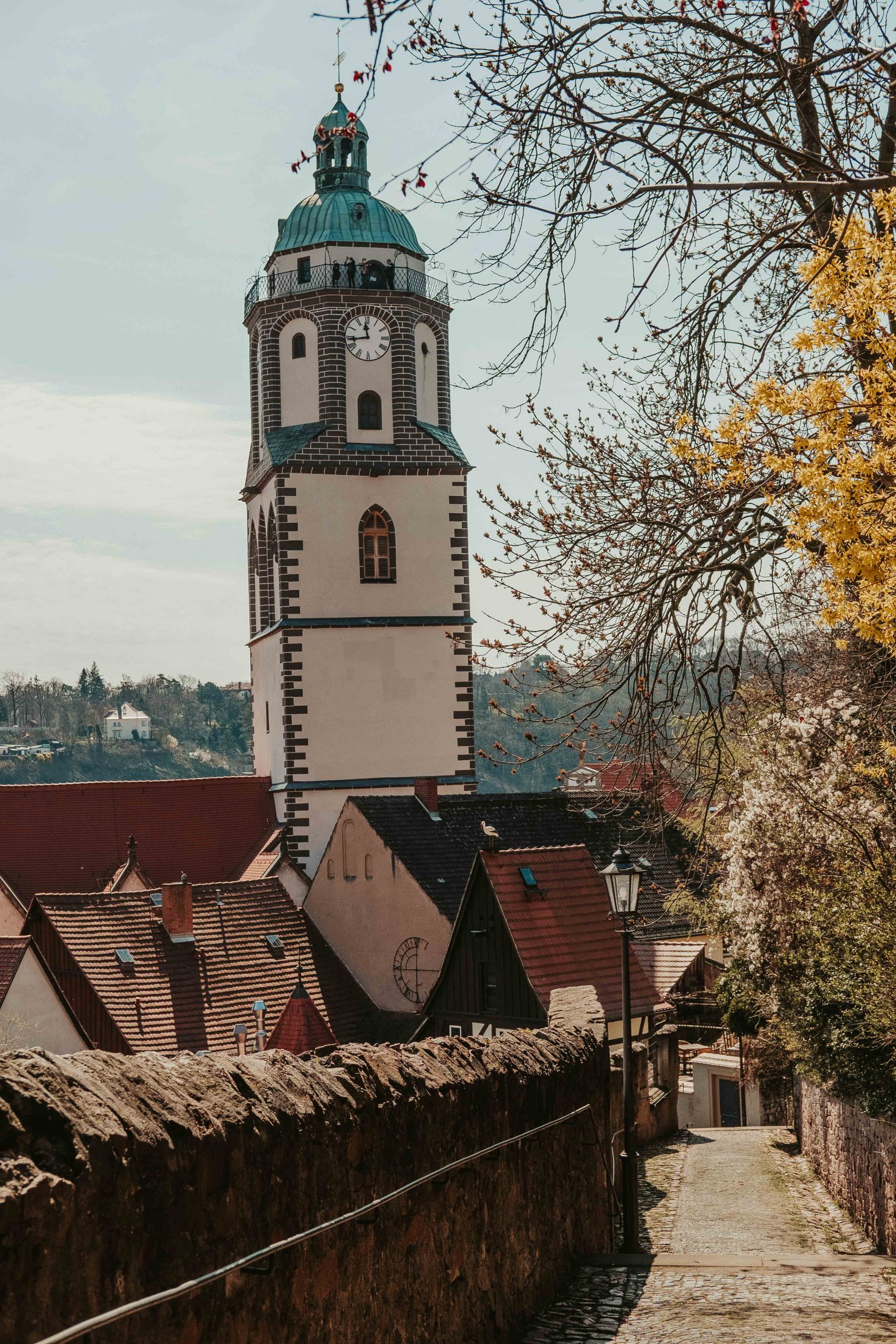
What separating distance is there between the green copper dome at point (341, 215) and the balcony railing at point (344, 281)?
60 centimetres

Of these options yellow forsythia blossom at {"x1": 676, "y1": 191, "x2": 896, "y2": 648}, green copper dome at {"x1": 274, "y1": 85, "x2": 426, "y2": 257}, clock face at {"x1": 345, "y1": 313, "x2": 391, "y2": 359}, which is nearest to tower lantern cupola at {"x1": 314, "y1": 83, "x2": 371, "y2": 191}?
green copper dome at {"x1": 274, "y1": 85, "x2": 426, "y2": 257}

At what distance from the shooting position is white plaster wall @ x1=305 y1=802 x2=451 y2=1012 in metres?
29.4

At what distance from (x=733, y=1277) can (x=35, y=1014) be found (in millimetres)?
16960

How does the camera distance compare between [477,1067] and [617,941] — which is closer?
[477,1067]

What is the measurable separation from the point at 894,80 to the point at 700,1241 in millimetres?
7843

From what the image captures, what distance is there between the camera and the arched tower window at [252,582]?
3812 cm

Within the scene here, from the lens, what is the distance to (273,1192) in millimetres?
4410

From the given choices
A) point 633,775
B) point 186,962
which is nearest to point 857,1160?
point 633,775

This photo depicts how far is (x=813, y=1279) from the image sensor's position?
28.3ft

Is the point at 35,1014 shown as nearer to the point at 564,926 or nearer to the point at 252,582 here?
the point at 564,926

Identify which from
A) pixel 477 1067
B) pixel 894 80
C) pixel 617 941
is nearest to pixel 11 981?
pixel 617 941

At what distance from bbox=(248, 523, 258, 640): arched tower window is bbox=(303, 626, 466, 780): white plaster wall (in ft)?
11.5

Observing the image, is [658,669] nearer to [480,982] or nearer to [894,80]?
[894,80]

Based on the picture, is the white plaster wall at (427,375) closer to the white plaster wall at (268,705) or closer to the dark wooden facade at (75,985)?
the white plaster wall at (268,705)
